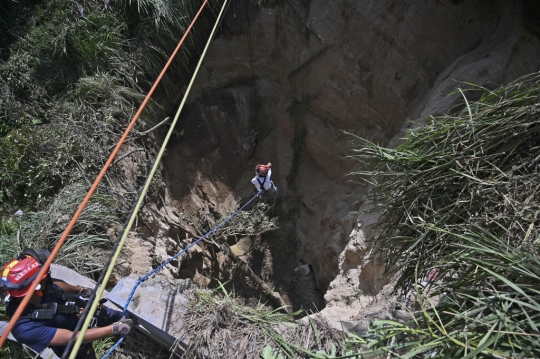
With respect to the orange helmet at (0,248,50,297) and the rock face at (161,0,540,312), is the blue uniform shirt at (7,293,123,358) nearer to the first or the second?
the orange helmet at (0,248,50,297)

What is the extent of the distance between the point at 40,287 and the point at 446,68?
4.85 metres

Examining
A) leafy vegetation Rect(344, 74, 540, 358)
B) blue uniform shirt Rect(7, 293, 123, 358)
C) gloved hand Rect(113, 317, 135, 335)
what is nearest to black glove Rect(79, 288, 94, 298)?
blue uniform shirt Rect(7, 293, 123, 358)

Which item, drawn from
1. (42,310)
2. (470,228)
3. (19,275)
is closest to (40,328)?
(42,310)

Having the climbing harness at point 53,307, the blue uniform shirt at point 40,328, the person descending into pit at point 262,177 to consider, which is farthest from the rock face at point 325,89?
the blue uniform shirt at point 40,328

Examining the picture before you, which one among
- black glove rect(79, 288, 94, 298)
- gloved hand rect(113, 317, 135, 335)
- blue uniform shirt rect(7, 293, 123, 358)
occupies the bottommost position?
gloved hand rect(113, 317, 135, 335)

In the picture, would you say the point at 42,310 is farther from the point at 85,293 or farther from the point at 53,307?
the point at 85,293

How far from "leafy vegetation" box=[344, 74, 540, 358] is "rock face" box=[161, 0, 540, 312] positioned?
1.58 metres

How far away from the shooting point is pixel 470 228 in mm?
2047

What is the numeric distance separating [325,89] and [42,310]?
4794mm

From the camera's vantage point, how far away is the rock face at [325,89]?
4387mm

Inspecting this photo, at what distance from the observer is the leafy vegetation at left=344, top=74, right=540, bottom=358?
1.64 m

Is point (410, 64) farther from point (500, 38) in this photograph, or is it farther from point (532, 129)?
point (532, 129)

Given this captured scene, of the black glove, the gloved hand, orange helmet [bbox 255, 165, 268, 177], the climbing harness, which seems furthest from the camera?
orange helmet [bbox 255, 165, 268, 177]

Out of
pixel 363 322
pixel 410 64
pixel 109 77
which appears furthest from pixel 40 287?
pixel 410 64
